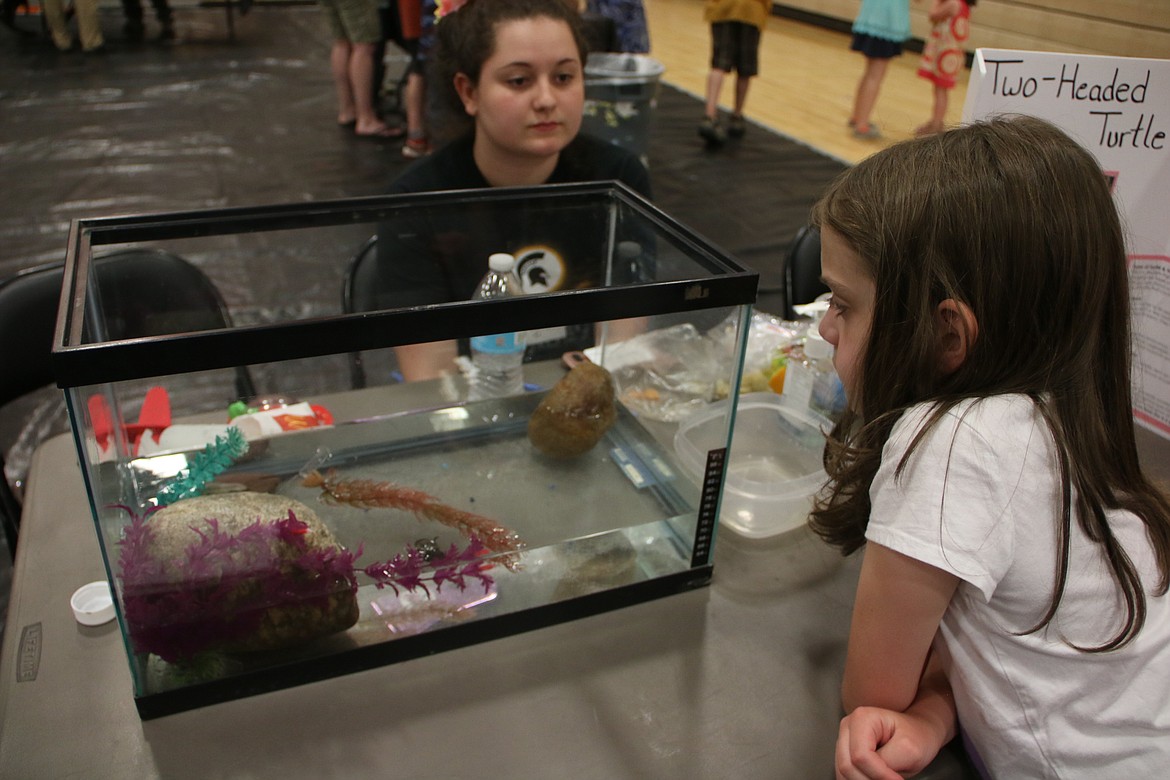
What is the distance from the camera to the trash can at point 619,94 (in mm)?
3804

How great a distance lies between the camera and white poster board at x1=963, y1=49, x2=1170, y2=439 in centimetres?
131

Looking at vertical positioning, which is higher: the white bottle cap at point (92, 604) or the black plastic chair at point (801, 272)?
the black plastic chair at point (801, 272)

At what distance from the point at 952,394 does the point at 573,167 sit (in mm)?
1139

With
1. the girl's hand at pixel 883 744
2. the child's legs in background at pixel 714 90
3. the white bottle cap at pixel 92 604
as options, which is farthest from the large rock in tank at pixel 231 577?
the child's legs in background at pixel 714 90

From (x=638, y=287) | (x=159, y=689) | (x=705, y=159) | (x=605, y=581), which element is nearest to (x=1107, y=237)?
(x=638, y=287)

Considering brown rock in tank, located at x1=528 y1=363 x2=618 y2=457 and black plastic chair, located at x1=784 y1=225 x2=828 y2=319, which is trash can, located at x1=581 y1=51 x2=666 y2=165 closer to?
black plastic chair, located at x1=784 y1=225 x2=828 y2=319

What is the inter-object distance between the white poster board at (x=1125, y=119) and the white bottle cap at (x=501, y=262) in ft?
2.38

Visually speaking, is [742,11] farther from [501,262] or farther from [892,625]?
[892,625]

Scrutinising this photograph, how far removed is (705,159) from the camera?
15.2 ft

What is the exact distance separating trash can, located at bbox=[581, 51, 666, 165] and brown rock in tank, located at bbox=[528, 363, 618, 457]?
2.97 meters

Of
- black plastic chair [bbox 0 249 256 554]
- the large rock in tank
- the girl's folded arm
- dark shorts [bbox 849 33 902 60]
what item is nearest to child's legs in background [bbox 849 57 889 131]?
dark shorts [bbox 849 33 902 60]

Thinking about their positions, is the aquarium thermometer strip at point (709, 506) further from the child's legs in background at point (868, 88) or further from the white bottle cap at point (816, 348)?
the child's legs in background at point (868, 88)

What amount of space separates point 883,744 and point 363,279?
1.02 meters

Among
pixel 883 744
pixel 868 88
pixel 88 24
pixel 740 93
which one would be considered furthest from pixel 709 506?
pixel 88 24
